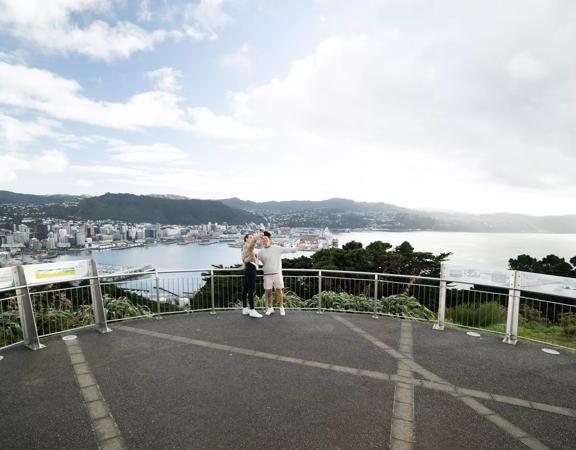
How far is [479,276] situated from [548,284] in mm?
1084

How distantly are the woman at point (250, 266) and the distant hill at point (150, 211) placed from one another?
74456 millimetres

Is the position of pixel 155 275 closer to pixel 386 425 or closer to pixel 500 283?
pixel 386 425

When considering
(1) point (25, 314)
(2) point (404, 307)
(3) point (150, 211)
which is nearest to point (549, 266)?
(2) point (404, 307)

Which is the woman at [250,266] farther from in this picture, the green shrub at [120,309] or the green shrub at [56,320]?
the green shrub at [56,320]

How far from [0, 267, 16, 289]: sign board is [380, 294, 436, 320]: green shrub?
28.3ft

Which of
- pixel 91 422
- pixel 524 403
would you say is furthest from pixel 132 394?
pixel 524 403

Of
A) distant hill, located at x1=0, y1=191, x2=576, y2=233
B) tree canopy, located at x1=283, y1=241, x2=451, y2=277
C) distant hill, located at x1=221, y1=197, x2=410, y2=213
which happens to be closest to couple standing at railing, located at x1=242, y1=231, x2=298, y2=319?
tree canopy, located at x1=283, y1=241, x2=451, y2=277

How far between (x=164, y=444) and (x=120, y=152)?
4009cm

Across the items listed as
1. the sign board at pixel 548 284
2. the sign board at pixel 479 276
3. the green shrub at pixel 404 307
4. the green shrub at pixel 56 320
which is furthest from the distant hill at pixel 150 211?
the sign board at pixel 548 284

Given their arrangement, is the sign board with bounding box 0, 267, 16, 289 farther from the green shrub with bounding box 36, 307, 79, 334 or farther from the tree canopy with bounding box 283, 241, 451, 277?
the tree canopy with bounding box 283, 241, 451, 277

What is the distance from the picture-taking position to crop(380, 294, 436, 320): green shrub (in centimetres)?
951

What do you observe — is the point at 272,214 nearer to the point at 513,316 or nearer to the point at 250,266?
the point at 250,266

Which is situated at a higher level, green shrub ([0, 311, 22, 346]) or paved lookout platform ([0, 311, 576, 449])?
paved lookout platform ([0, 311, 576, 449])

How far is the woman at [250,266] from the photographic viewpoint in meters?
7.84
